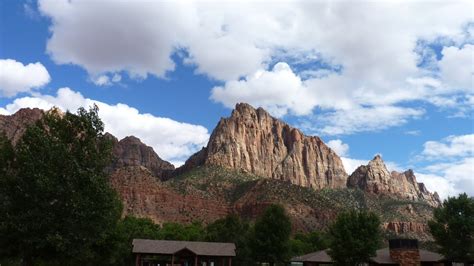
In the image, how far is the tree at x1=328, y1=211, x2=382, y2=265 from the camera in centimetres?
5753

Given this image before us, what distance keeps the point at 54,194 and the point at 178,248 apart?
3397cm

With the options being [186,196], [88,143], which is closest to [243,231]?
[88,143]

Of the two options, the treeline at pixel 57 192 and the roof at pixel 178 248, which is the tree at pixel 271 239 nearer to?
the roof at pixel 178 248

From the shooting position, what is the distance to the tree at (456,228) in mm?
57062

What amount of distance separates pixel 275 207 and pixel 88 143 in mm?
39754

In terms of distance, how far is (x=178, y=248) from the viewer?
6619 cm

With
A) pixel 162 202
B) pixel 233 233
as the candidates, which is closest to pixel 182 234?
pixel 233 233

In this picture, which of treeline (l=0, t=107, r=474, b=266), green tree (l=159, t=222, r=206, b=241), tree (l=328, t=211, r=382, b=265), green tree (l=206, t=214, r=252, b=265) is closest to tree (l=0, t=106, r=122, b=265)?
treeline (l=0, t=107, r=474, b=266)

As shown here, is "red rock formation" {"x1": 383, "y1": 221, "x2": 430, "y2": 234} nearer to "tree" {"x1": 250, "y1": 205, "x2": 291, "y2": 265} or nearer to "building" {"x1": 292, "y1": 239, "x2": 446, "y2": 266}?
"tree" {"x1": 250, "y1": 205, "x2": 291, "y2": 265}

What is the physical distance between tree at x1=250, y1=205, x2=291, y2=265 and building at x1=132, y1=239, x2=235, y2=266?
365 centimetres

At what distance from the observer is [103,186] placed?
117 ft

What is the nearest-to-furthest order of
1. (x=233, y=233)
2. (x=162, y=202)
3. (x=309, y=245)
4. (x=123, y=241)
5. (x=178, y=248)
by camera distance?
(x=123, y=241)
(x=178, y=248)
(x=233, y=233)
(x=309, y=245)
(x=162, y=202)

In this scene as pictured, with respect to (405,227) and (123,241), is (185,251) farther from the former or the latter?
(405,227)

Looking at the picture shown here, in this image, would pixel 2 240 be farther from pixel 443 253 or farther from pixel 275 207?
pixel 443 253
